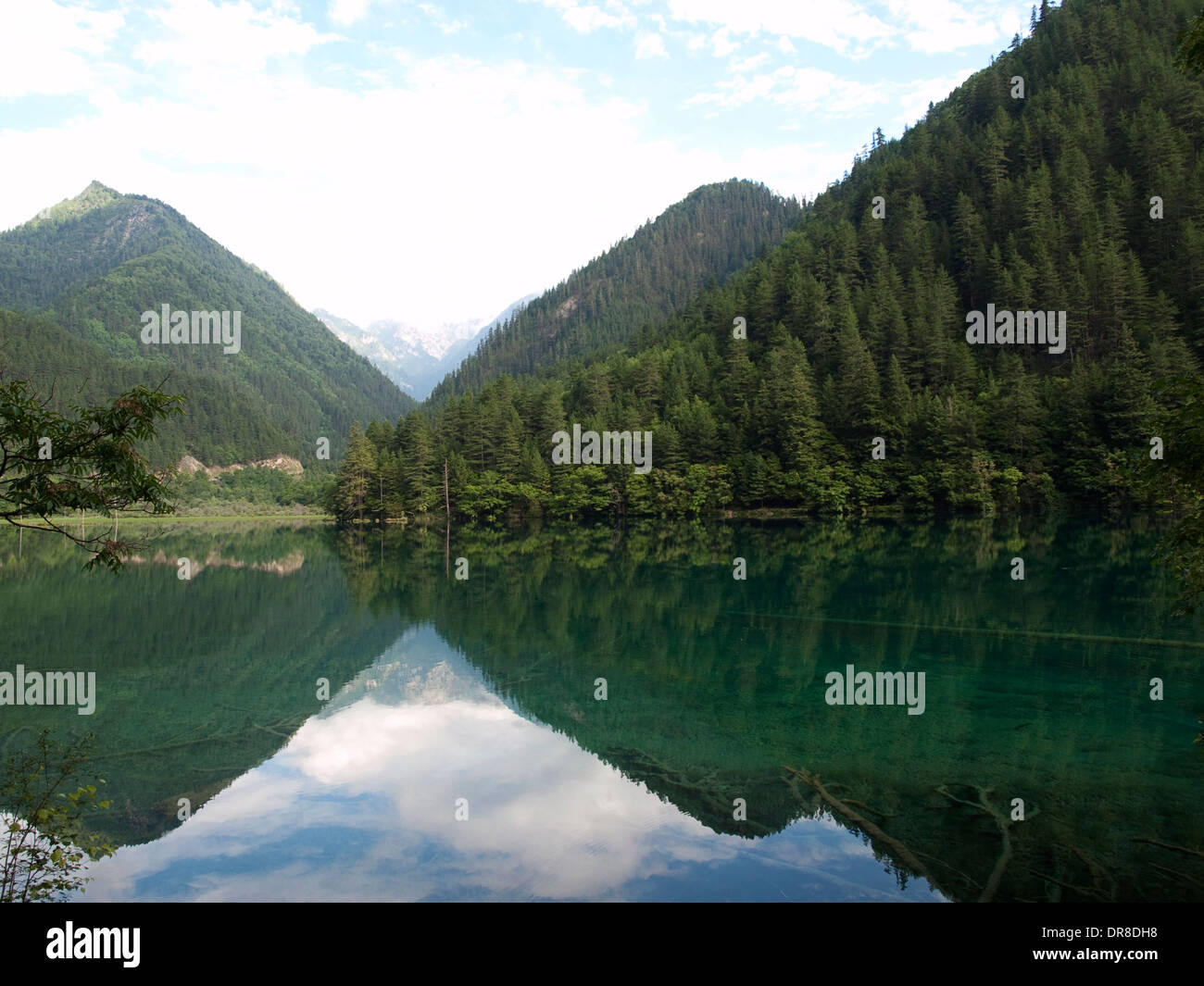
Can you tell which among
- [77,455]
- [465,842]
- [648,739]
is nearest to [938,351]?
[648,739]

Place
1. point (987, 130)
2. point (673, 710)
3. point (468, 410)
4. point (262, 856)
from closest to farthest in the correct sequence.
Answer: point (262, 856), point (673, 710), point (468, 410), point (987, 130)

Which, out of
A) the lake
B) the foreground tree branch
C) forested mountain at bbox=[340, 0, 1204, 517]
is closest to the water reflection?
the lake

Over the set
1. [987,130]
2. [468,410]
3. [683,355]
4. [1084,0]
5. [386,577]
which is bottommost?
[386,577]

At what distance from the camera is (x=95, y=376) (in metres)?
154

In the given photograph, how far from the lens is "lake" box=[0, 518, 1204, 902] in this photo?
29.8ft

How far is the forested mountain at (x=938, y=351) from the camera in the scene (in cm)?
6625

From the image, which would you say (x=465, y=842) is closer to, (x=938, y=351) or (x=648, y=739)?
(x=648, y=739)

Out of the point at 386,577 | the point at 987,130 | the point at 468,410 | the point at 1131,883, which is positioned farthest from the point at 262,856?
the point at 987,130

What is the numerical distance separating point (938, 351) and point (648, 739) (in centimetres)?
7320

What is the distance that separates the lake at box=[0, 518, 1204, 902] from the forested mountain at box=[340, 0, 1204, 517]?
127 feet

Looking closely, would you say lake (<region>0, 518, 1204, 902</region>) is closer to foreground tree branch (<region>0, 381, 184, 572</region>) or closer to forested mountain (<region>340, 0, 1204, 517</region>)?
foreground tree branch (<region>0, 381, 184, 572</region>)

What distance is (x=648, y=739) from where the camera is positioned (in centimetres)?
1401
